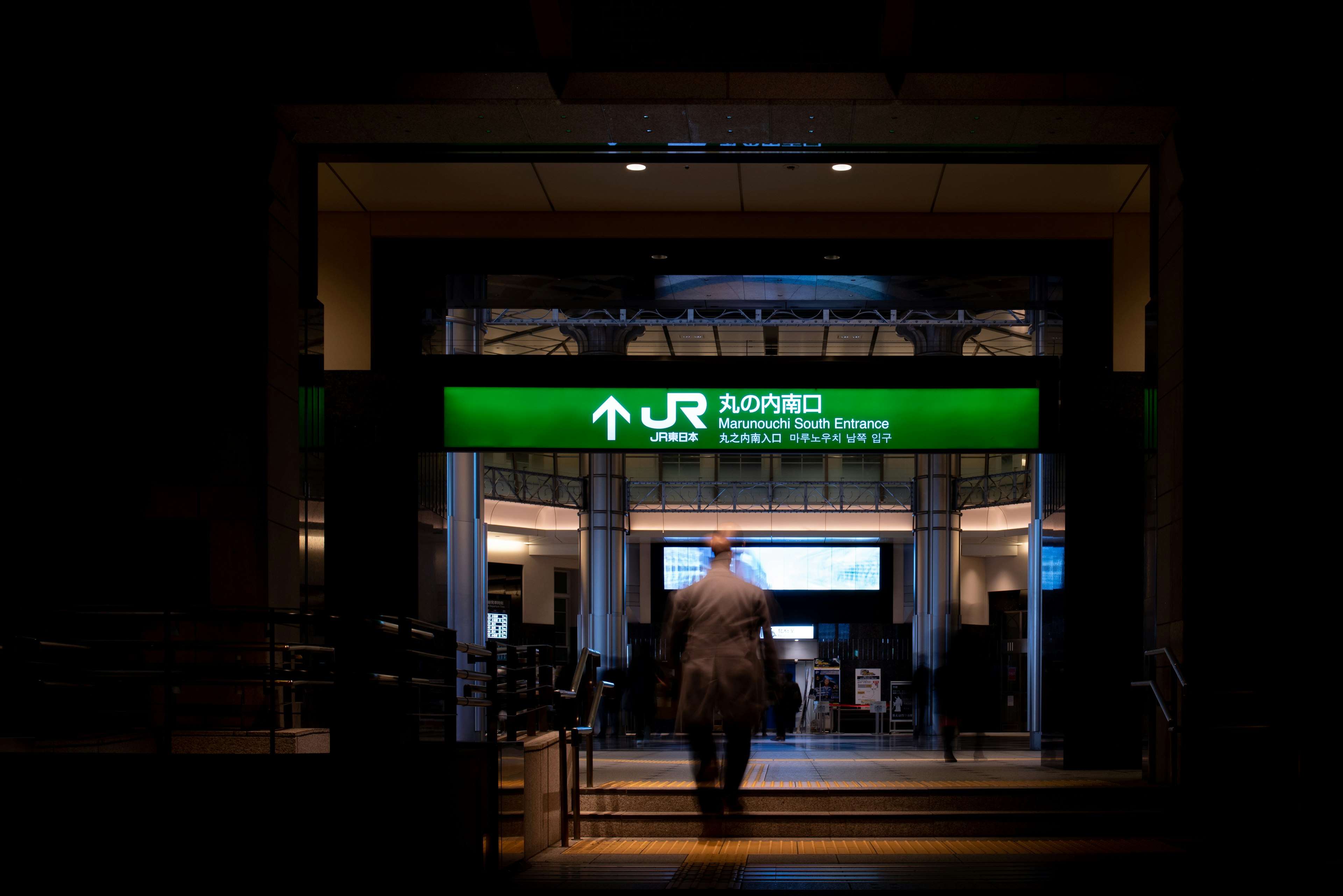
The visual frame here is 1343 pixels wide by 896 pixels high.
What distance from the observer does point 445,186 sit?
8.62 metres

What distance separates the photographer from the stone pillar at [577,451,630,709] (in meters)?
24.5

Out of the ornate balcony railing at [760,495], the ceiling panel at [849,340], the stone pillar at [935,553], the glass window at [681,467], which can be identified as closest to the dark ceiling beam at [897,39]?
the ceiling panel at [849,340]

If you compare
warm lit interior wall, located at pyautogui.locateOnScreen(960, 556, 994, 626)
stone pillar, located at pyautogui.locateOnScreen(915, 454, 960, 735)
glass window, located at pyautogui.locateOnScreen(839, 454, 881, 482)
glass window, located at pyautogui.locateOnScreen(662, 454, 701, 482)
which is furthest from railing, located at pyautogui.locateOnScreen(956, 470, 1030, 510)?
glass window, located at pyautogui.locateOnScreen(662, 454, 701, 482)

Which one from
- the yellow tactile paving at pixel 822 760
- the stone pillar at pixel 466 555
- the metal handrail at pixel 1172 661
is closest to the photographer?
the metal handrail at pixel 1172 661

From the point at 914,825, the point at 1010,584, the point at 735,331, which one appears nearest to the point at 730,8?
the point at 914,825

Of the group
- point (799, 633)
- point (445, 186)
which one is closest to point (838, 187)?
point (445, 186)

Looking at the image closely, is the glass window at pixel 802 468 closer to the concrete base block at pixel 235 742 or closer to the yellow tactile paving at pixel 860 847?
the yellow tactile paving at pixel 860 847

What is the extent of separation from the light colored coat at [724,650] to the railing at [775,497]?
74.5 ft

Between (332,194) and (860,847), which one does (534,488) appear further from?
(860,847)

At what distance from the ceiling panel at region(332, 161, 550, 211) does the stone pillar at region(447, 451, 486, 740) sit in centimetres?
651

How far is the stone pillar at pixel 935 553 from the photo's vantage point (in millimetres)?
25406

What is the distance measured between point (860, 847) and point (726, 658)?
1277mm

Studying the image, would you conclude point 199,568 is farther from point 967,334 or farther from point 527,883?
point 967,334

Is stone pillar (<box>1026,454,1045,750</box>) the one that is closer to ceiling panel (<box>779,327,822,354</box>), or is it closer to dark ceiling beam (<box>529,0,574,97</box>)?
ceiling panel (<box>779,327,822,354</box>)
